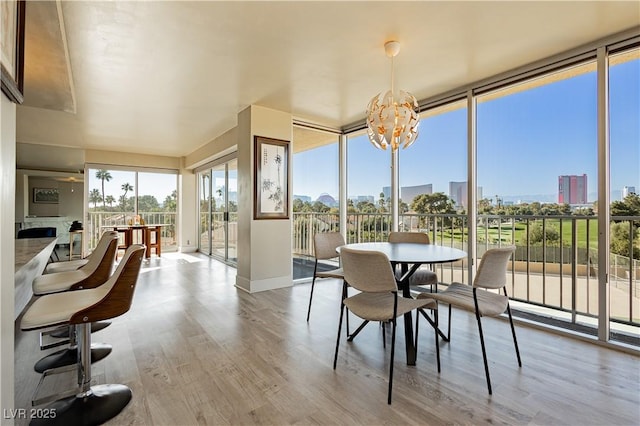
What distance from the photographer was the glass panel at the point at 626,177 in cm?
235

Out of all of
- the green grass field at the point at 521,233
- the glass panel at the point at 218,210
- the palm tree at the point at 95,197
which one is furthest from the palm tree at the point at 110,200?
the green grass field at the point at 521,233

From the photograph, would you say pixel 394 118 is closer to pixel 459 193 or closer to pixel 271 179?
pixel 459 193

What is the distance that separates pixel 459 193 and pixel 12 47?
Answer: 3.81m

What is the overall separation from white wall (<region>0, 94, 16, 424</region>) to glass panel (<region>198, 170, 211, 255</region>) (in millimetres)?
5982

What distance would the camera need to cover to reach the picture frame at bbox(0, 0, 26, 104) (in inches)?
39.3

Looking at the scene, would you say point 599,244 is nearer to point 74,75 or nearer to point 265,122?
point 265,122

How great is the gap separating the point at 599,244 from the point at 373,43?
8.27 ft

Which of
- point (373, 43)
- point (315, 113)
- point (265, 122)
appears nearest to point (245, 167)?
point (265, 122)

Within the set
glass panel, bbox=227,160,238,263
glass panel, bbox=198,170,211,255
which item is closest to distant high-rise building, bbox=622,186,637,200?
glass panel, bbox=227,160,238,263

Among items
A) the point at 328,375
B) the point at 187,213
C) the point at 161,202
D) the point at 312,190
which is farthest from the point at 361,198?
the point at 161,202

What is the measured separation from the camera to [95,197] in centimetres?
668

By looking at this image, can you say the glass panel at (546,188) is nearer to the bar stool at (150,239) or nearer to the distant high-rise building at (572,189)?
the distant high-rise building at (572,189)

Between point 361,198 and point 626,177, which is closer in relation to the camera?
point 626,177

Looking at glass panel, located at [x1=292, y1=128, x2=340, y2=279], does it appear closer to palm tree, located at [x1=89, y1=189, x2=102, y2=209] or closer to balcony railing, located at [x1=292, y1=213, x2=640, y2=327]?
balcony railing, located at [x1=292, y1=213, x2=640, y2=327]
